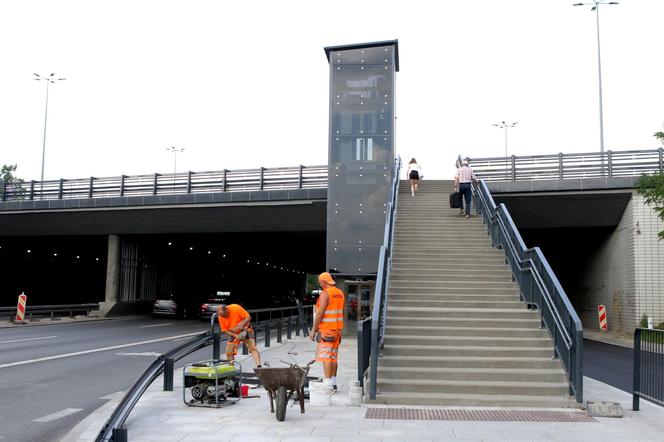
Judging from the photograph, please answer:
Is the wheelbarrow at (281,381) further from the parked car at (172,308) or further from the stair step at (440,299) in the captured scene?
→ the parked car at (172,308)

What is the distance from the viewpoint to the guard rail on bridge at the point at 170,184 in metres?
25.9

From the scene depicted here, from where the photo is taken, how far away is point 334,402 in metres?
8.95

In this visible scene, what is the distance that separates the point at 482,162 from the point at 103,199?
55.2 feet

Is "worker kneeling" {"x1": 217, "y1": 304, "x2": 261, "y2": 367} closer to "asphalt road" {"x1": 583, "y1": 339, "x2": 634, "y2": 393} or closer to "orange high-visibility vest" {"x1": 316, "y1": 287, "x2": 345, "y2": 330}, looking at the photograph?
"orange high-visibility vest" {"x1": 316, "y1": 287, "x2": 345, "y2": 330}

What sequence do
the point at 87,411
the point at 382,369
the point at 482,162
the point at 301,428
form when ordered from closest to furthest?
the point at 301,428 < the point at 87,411 < the point at 382,369 < the point at 482,162

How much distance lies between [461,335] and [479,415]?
267 cm

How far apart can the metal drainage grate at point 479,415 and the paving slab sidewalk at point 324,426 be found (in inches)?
7.4

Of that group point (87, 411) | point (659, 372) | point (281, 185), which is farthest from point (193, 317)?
point (659, 372)

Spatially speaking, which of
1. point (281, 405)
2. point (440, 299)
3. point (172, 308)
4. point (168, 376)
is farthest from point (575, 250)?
point (281, 405)

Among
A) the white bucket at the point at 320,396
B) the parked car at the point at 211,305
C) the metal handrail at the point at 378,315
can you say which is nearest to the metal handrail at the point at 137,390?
the white bucket at the point at 320,396

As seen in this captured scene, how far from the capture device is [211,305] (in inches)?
1176

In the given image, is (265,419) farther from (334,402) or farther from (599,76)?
(599,76)

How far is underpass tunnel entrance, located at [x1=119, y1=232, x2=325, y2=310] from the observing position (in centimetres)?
3478

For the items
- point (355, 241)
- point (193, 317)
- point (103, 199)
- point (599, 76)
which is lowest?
point (193, 317)
